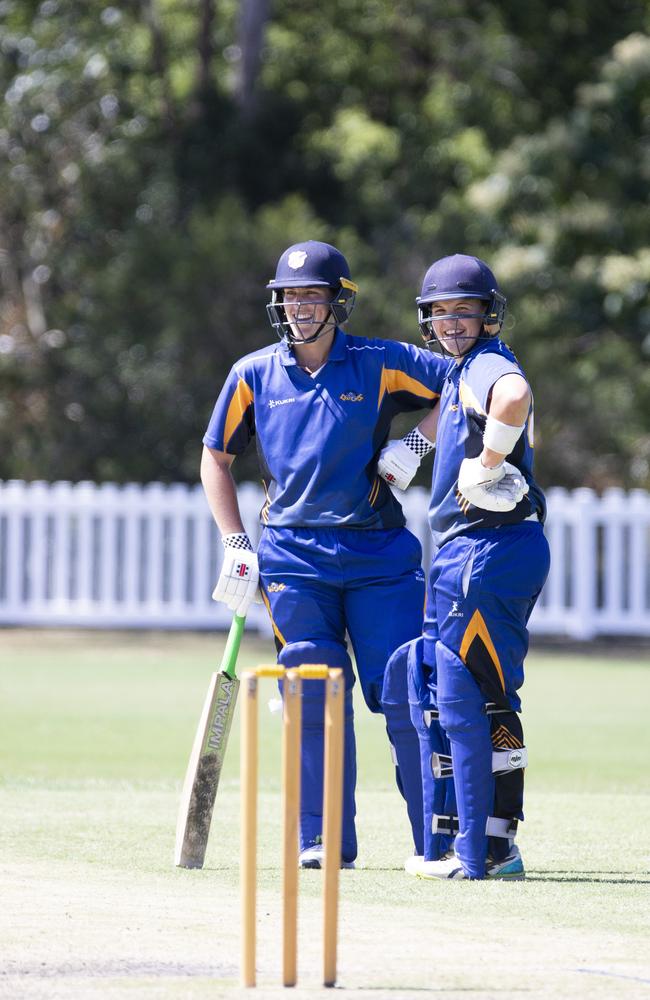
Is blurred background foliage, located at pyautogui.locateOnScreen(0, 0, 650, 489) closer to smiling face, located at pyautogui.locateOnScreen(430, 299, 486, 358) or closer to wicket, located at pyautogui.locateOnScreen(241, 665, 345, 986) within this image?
smiling face, located at pyautogui.locateOnScreen(430, 299, 486, 358)

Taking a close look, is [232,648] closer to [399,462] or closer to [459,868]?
[399,462]

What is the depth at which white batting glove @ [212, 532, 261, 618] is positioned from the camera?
635cm

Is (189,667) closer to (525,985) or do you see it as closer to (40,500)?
(40,500)

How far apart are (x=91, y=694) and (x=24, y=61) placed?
37.6 ft

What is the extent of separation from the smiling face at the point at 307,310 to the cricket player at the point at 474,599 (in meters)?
→ 0.45

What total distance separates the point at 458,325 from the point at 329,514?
81 cm

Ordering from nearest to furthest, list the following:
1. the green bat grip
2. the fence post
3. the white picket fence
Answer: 1. the green bat grip
2. the fence post
3. the white picket fence

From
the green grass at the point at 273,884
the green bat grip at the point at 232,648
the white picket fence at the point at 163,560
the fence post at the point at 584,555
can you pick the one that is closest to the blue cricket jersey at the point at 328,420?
the green bat grip at the point at 232,648

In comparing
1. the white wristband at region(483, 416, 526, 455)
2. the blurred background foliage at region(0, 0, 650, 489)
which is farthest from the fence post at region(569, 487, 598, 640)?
the white wristband at region(483, 416, 526, 455)

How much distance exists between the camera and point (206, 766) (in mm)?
6219

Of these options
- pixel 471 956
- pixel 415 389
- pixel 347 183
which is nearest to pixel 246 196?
pixel 347 183

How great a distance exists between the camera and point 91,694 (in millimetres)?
13078

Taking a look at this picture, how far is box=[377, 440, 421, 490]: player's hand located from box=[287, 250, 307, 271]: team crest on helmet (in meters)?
0.72

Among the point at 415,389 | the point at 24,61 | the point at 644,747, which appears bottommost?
the point at 644,747
